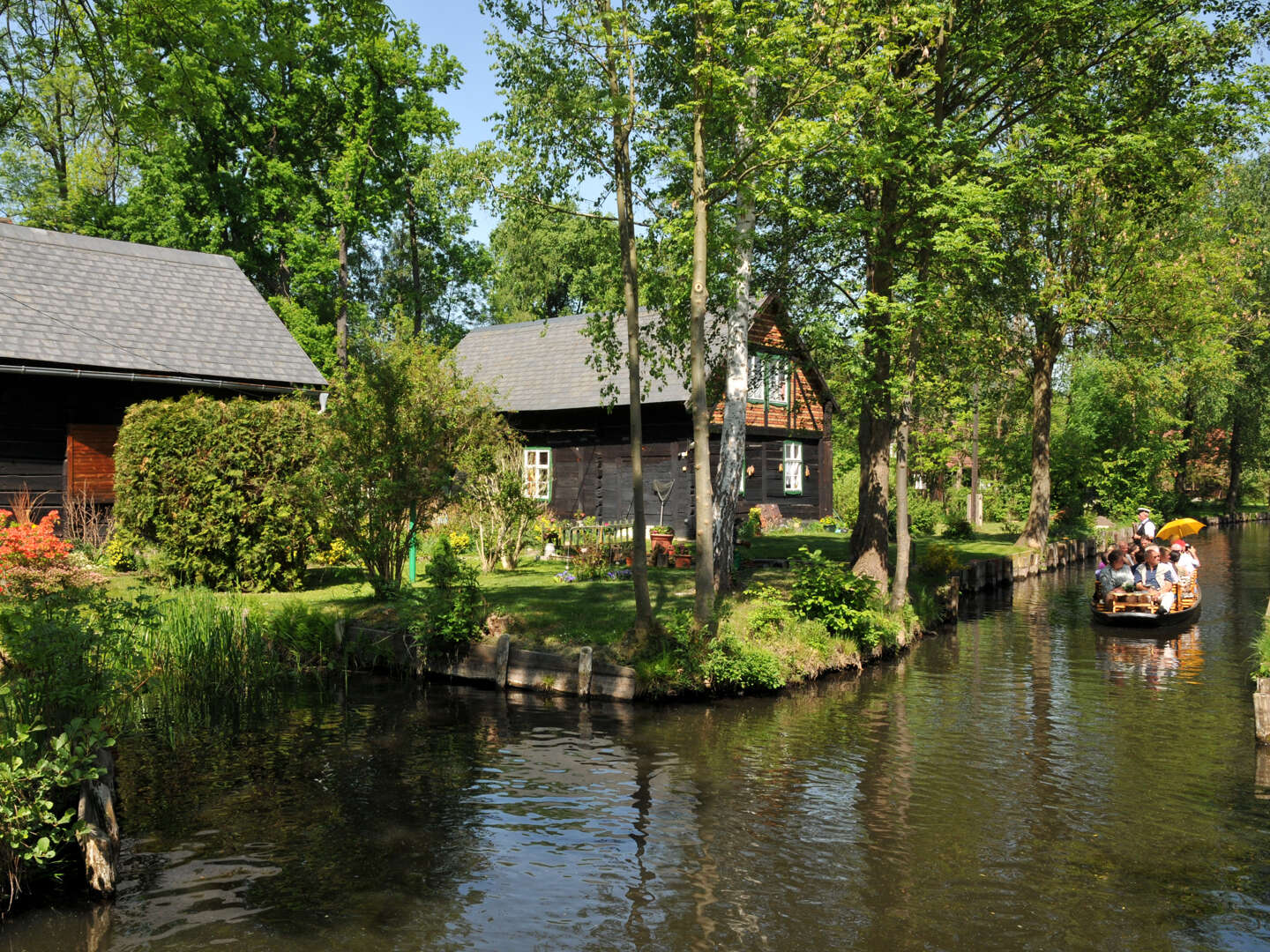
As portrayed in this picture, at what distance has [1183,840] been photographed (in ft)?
29.5

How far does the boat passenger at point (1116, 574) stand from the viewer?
21.8 metres

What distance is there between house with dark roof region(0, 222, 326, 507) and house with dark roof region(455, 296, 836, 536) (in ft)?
26.5

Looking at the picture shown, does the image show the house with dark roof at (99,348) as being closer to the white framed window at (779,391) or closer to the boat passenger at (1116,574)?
the white framed window at (779,391)

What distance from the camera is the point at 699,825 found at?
9.41 m

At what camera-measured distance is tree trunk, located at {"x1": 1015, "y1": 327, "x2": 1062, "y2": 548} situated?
31266 millimetres

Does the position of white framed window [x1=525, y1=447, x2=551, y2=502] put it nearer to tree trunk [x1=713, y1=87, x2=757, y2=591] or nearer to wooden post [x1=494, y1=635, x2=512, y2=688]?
tree trunk [x1=713, y1=87, x2=757, y2=591]

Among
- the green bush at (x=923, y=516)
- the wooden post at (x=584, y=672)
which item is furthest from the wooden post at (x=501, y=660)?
the green bush at (x=923, y=516)

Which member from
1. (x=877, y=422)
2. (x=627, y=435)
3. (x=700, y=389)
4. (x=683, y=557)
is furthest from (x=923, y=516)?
(x=700, y=389)

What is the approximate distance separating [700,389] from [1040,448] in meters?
21.2

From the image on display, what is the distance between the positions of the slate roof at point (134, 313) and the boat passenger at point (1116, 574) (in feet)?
61.0

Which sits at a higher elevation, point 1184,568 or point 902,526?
point 902,526

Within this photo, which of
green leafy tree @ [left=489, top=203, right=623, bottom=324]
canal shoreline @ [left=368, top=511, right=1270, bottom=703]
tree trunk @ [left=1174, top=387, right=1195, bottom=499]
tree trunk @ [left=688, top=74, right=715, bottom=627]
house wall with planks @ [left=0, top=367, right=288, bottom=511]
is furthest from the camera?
green leafy tree @ [left=489, top=203, right=623, bottom=324]

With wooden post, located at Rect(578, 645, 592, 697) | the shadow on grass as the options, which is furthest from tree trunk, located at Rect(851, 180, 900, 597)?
the shadow on grass

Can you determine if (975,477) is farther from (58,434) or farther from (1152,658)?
(58,434)
